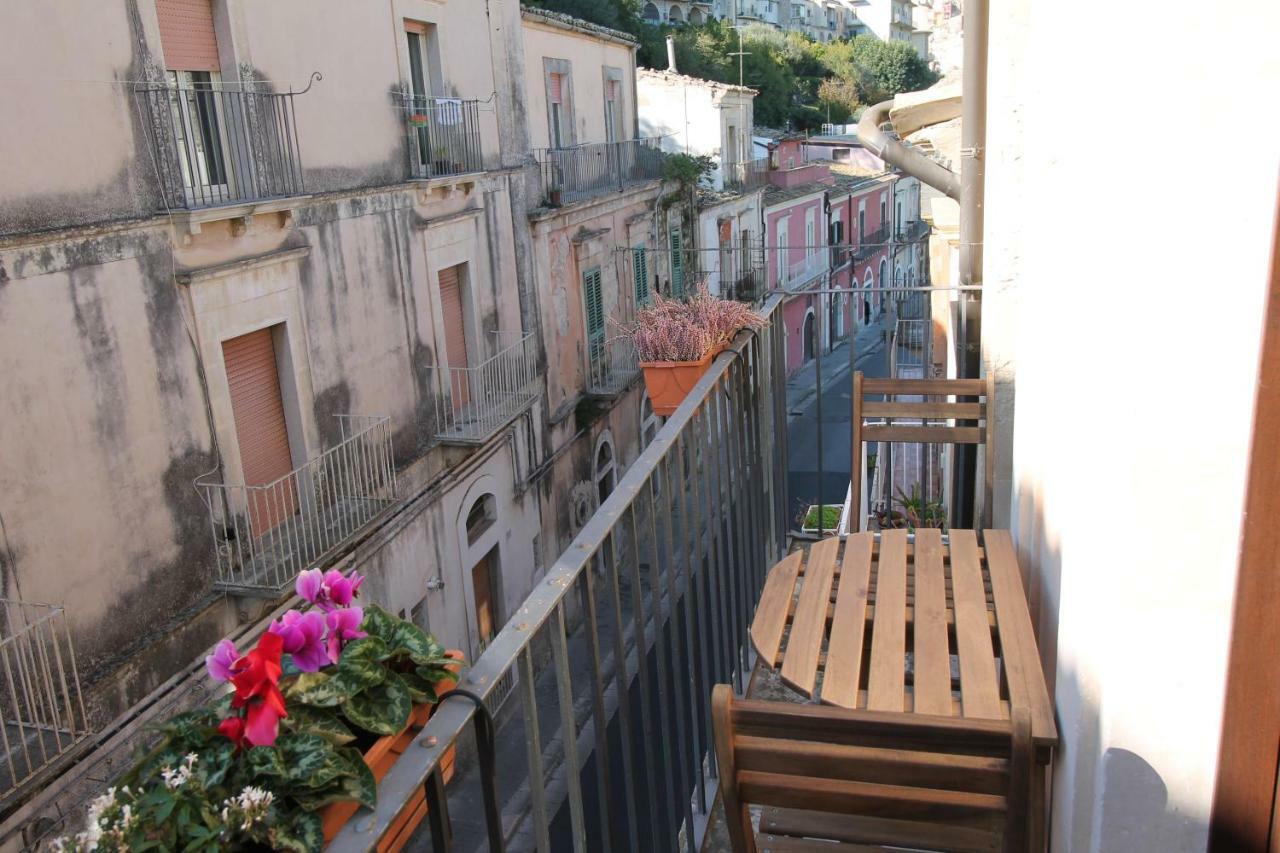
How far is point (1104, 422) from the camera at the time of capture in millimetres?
1443

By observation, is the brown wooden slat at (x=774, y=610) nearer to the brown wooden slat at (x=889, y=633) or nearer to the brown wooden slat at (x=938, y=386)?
the brown wooden slat at (x=889, y=633)

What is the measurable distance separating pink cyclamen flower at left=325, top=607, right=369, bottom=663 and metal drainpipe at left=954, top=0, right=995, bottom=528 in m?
3.16

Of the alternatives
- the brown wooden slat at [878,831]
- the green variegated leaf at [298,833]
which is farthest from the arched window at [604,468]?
the green variegated leaf at [298,833]

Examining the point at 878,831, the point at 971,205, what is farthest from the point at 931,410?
the point at 878,831

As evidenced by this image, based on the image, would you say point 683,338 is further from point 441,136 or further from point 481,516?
point 481,516

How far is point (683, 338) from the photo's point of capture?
3.81 metres

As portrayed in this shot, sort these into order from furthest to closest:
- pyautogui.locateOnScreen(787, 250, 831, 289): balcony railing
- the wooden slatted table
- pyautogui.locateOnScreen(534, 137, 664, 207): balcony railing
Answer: pyautogui.locateOnScreen(787, 250, 831, 289): balcony railing
pyautogui.locateOnScreen(534, 137, 664, 207): balcony railing
the wooden slatted table

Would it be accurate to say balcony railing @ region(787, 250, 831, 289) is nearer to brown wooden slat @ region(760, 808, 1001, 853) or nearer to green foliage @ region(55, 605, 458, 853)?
brown wooden slat @ region(760, 808, 1001, 853)

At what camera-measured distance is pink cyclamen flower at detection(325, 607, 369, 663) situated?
4.89 feet

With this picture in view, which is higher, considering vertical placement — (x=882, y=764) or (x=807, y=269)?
(x=882, y=764)

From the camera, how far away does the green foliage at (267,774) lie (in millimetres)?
1219

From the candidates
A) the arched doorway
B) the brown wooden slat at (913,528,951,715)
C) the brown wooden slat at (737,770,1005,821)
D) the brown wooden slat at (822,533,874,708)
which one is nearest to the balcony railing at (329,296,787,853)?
the brown wooden slat at (737,770,1005,821)

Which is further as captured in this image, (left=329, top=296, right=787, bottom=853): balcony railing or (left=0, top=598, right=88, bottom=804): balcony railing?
(left=0, top=598, right=88, bottom=804): balcony railing

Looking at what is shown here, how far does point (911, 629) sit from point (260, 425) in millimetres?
7876
